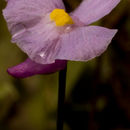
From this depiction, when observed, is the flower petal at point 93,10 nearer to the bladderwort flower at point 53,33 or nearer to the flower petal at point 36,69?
the bladderwort flower at point 53,33

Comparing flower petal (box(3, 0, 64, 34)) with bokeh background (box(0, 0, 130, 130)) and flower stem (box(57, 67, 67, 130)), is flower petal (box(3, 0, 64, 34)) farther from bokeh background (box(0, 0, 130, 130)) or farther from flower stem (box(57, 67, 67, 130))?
bokeh background (box(0, 0, 130, 130))

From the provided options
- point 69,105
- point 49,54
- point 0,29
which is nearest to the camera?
point 49,54

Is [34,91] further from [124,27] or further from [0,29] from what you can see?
[124,27]

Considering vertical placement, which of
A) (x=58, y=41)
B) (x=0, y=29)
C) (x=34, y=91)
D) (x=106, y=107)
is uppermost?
(x=58, y=41)

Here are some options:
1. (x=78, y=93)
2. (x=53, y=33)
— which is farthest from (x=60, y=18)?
(x=78, y=93)

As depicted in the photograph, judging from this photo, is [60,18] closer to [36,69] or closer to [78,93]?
[36,69]

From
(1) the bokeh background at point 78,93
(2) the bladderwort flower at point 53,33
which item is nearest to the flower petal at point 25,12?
(2) the bladderwort flower at point 53,33

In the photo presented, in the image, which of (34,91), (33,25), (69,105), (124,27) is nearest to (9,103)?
(34,91)

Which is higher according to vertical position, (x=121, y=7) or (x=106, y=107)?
(x=121, y=7)
